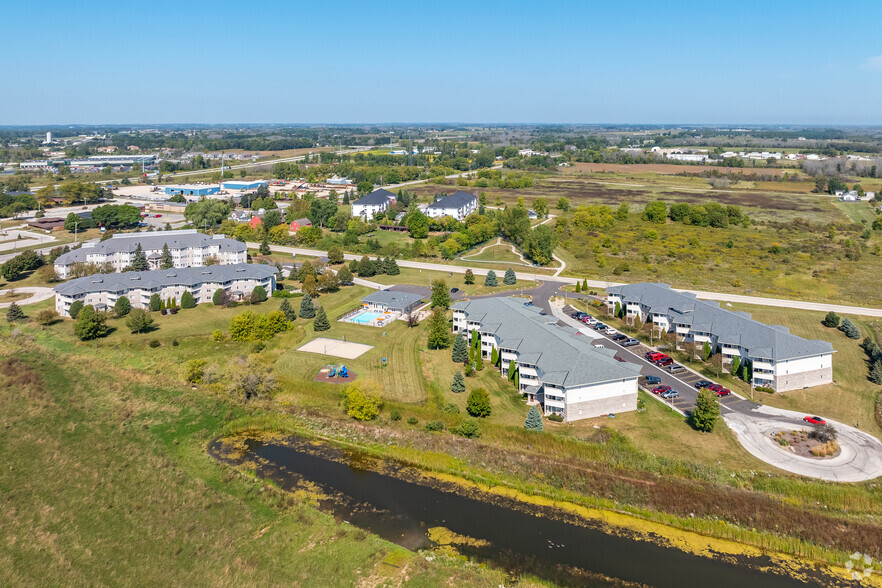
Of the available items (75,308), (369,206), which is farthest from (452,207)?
(75,308)

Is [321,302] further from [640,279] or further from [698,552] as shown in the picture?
[698,552]

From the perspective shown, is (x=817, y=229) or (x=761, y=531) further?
(x=817, y=229)

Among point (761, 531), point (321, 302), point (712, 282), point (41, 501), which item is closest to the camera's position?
point (761, 531)

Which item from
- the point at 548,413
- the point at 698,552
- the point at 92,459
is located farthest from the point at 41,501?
the point at 698,552

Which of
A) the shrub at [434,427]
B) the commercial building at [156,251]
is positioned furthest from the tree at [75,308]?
the shrub at [434,427]

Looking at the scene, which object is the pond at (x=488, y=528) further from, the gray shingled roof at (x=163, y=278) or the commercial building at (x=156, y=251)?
the commercial building at (x=156, y=251)

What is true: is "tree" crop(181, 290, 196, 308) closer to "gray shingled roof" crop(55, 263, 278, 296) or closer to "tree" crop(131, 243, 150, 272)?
"gray shingled roof" crop(55, 263, 278, 296)

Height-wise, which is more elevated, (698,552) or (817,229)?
(817,229)
